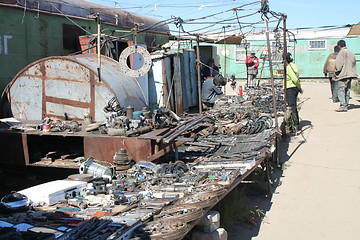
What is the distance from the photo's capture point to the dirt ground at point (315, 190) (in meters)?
5.46

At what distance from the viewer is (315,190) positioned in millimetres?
6980

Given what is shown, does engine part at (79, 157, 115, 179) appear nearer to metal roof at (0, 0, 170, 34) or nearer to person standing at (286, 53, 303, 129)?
metal roof at (0, 0, 170, 34)

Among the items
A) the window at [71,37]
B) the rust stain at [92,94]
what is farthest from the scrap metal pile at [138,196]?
the window at [71,37]

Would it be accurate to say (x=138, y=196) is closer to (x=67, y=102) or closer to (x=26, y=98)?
(x=67, y=102)

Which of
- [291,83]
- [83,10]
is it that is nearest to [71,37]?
[83,10]

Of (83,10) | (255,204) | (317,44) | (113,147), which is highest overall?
(317,44)

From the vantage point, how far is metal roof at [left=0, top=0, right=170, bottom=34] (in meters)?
10.6

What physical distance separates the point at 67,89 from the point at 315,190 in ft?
17.6

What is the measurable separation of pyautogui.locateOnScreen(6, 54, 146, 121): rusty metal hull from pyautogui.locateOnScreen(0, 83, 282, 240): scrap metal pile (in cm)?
143


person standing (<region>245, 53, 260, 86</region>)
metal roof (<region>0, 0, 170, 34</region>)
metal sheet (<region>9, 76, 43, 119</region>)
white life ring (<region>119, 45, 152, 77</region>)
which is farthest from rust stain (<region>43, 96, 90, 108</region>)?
person standing (<region>245, 53, 260, 86</region>)

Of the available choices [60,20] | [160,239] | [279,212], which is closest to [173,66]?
[60,20]

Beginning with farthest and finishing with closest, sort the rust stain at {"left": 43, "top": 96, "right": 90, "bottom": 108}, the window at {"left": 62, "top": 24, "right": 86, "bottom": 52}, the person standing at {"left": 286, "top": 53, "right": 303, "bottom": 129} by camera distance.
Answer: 1. the window at {"left": 62, "top": 24, "right": 86, "bottom": 52}
2. the person standing at {"left": 286, "top": 53, "right": 303, "bottom": 129}
3. the rust stain at {"left": 43, "top": 96, "right": 90, "bottom": 108}

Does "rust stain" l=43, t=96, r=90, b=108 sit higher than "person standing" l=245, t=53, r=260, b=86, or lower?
lower

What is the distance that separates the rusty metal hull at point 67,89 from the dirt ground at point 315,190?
3.60 meters
